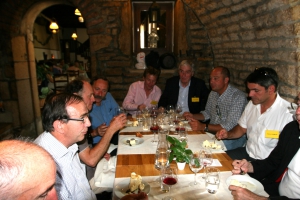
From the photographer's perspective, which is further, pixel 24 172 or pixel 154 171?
pixel 154 171

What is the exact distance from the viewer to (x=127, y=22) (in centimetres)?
480

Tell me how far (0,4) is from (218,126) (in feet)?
16.7

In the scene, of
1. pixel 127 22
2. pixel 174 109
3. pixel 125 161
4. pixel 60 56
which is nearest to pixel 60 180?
pixel 125 161

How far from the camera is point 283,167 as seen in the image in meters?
1.83

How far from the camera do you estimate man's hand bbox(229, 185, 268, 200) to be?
4.47 ft

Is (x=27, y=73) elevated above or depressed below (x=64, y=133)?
above

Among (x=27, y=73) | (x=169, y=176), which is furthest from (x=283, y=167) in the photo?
(x=27, y=73)

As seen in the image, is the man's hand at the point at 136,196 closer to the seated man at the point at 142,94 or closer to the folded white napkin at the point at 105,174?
the folded white napkin at the point at 105,174

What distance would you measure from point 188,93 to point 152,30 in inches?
85.9

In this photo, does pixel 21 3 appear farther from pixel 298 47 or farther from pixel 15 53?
pixel 298 47

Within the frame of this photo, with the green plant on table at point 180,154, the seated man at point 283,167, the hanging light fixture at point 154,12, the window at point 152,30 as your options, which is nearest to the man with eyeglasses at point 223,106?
the seated man at point 283,167

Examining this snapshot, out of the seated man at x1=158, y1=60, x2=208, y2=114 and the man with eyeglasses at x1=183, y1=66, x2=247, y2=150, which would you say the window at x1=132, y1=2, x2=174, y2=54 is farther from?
the man with eyeglasses at x1=183, y1=66, x2=247, y2=150

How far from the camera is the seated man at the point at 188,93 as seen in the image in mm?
3990

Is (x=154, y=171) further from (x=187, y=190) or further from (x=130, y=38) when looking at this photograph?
(x=130, y=38)
